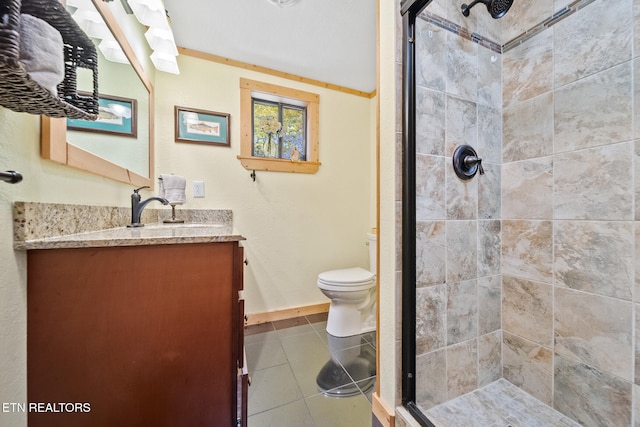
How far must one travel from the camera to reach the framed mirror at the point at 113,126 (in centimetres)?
81

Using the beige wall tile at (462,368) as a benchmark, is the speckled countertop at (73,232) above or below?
above

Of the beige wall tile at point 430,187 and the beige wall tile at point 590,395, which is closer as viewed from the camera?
the beige wall tile at point 590,395

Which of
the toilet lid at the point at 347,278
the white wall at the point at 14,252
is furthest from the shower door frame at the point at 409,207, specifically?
the white wall at the point at 14,252

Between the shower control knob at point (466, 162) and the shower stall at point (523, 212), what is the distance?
0.11ft

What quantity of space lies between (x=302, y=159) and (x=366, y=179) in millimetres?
700

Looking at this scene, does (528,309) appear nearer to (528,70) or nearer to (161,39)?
(528,70)

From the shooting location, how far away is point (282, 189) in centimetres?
213

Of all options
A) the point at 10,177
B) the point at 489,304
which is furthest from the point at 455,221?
the point at 10,177

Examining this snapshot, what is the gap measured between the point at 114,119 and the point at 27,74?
3.05 ft

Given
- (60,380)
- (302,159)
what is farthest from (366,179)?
(60,380)

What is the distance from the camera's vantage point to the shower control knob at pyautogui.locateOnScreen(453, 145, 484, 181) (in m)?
1.06

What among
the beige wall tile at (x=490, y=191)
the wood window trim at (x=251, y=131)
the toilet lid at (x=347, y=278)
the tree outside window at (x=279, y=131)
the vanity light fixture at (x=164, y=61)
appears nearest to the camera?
the beige wall tile at (x=490, y=191)

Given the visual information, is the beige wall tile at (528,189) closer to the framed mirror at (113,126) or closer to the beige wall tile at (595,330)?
the beige wall tile at (595,330)

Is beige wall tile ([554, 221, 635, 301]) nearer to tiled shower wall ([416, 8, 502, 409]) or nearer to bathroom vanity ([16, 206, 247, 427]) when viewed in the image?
tiled shower wall ([416, 8, 502, 409])
